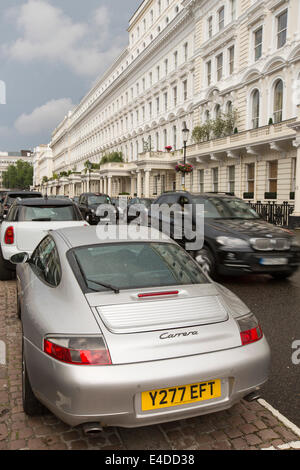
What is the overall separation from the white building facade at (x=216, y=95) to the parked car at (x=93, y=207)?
10.2 meters

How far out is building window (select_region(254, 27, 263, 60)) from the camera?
26.3 m

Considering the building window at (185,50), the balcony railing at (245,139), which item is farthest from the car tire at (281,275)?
the building window at (185,50)

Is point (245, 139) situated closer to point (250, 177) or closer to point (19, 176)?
point (250, 177)

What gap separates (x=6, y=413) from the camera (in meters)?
3.05

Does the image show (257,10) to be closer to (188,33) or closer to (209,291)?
(188,33)

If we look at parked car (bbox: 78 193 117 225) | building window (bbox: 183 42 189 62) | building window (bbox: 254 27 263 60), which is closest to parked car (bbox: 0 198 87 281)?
parked car (bbox: 78 193 117 225)

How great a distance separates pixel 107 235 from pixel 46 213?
4.54m

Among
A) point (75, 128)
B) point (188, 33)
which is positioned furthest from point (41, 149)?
point (188, 33)

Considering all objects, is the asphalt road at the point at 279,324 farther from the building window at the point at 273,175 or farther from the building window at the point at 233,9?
the building window at the point at 233,9

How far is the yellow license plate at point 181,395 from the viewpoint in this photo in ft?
7.83

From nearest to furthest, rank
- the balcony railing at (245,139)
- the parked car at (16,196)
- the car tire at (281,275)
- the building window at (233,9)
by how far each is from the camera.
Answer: the car tire at (281,275) < the parked car at (16,196) < the balcony railing at (245,139) < the building window at (233,9)

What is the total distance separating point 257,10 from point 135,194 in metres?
27.9

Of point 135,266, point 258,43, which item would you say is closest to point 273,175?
point 258,43

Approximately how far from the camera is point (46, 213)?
7906 mm
